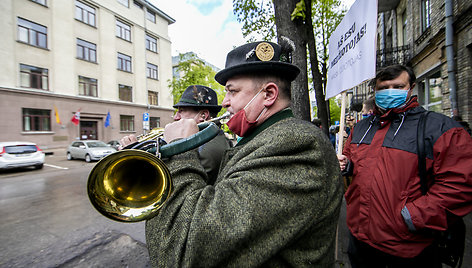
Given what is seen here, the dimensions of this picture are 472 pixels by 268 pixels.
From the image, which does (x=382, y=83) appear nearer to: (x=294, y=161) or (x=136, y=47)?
(x=294, y=161)

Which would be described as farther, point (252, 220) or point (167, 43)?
point (167, 43)

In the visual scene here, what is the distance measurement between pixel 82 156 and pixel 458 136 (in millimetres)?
17275

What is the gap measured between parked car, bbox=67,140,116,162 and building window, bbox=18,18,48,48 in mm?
8590

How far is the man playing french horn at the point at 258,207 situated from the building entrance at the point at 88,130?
2263 cm

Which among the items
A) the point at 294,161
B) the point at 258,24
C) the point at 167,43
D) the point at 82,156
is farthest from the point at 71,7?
the point at 294,161

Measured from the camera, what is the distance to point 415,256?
66.6 inches

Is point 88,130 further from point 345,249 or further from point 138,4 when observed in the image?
point 345,249

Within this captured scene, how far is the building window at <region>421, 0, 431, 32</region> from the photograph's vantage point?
28.5ft

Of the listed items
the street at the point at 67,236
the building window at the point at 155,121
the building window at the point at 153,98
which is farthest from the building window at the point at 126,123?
the street at the point at 67,236

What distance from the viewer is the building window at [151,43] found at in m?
26.1

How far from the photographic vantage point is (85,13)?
2019cm

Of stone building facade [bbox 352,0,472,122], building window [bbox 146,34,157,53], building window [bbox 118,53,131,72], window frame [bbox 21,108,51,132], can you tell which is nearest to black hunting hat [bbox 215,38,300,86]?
stone building facade [bbox 352,0,472,122]

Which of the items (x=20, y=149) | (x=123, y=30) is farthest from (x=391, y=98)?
(x=123, y=30)

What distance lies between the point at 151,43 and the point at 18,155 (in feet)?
63.2
